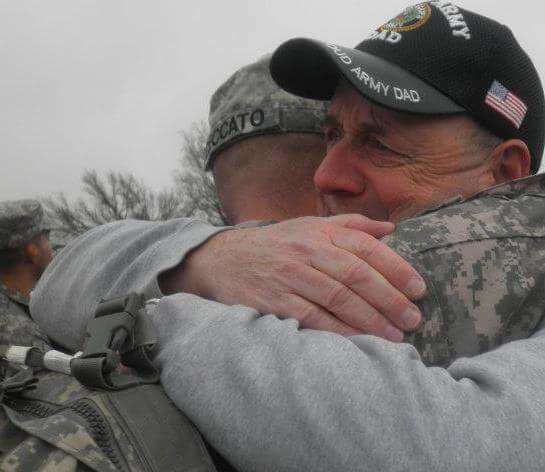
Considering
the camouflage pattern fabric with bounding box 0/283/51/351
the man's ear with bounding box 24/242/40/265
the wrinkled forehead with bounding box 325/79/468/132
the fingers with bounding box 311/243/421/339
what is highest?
the wrinkled forehead with bounding box 325/79/468/132

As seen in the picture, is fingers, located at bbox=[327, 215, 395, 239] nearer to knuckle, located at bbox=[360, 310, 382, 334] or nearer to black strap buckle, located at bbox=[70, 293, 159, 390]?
knuckle, located at bbox=[360, 310, 382, 334]

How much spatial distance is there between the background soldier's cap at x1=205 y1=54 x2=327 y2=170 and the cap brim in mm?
485

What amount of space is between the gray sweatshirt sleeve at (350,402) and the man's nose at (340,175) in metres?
0.82

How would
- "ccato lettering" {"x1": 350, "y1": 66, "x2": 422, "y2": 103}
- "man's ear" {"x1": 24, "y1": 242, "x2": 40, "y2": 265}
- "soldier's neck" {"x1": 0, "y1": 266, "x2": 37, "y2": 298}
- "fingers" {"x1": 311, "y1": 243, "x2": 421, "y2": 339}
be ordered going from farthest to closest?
"man's ear" {"x1": 24, "y1": 242, "x2": 40, "y2": 265} < "soldier's neck" {"x1": 0, "y1": 266, "x2": 37, "y2": 298} < "ccato lettering" {"x1": 350, "y1": 66, "x2": 422, "y2": 103} < "fingers" {"x1": 311, "y1": 243, "x2": 421, "y2": 339}

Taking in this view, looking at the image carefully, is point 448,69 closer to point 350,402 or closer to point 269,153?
point 269,153

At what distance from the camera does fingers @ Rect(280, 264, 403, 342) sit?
51.6 inches

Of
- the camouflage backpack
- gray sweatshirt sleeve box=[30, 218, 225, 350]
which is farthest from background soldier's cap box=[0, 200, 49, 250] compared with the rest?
the camouflage backpack

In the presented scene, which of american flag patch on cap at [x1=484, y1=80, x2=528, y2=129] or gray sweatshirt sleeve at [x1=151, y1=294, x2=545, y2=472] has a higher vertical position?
american flag patch on cap at [x1=484, y1=80, x2=528, y2=129]

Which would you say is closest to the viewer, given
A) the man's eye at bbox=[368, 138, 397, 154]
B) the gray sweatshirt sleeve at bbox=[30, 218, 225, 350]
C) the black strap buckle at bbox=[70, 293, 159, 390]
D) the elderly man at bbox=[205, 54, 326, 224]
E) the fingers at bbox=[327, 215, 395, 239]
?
the black strap buckle at bbox=[70, 293, 159, 390]

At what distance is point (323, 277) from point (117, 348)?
43 cm

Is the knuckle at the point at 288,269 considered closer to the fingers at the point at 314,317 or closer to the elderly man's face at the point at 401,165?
the fingers at the point at 314,317

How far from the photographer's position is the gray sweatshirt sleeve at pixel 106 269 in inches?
61.6

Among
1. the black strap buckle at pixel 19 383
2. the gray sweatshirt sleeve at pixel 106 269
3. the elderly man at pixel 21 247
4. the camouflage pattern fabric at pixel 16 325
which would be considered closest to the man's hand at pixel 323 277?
the gray sweatshirt sleeve at pixel 106 269

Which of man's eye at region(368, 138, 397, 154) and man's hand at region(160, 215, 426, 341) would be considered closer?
man's hand at region(160, 215, 426, 341)
